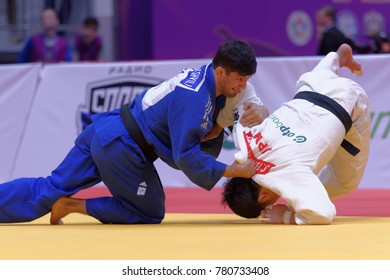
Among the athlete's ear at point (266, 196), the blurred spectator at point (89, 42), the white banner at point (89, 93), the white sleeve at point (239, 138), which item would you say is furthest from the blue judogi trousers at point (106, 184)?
the blurred spectator at point (89, 42)

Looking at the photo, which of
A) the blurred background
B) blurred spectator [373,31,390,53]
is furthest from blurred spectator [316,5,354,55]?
the blurred background

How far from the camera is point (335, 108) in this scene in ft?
17.5

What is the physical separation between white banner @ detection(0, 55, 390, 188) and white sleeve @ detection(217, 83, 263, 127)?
10.4ft

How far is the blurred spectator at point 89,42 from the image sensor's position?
39.9 feet

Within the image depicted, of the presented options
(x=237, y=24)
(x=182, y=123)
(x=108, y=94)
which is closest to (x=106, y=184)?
(x=182, y=123)

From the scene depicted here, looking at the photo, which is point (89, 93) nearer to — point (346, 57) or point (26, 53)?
point (26, 53)

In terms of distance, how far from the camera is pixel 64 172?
18.0 feet

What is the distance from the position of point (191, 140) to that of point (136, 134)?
0.47 meters

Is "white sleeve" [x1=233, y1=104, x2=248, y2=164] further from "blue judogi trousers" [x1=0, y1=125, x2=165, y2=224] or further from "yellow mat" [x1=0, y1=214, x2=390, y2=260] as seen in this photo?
"blue judogi trousers" [x1=0, y1=125, x2=165, y2=224]

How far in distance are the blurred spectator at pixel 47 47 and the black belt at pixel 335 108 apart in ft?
22.0

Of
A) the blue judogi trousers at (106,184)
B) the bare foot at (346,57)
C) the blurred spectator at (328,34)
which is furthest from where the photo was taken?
the blurred spectator at (328,34)

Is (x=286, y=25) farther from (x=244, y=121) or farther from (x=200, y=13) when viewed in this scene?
(x=244, y=121)

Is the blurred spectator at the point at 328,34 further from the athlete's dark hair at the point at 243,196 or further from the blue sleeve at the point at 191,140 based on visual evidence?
the blue sleeve at the point at 191,140
